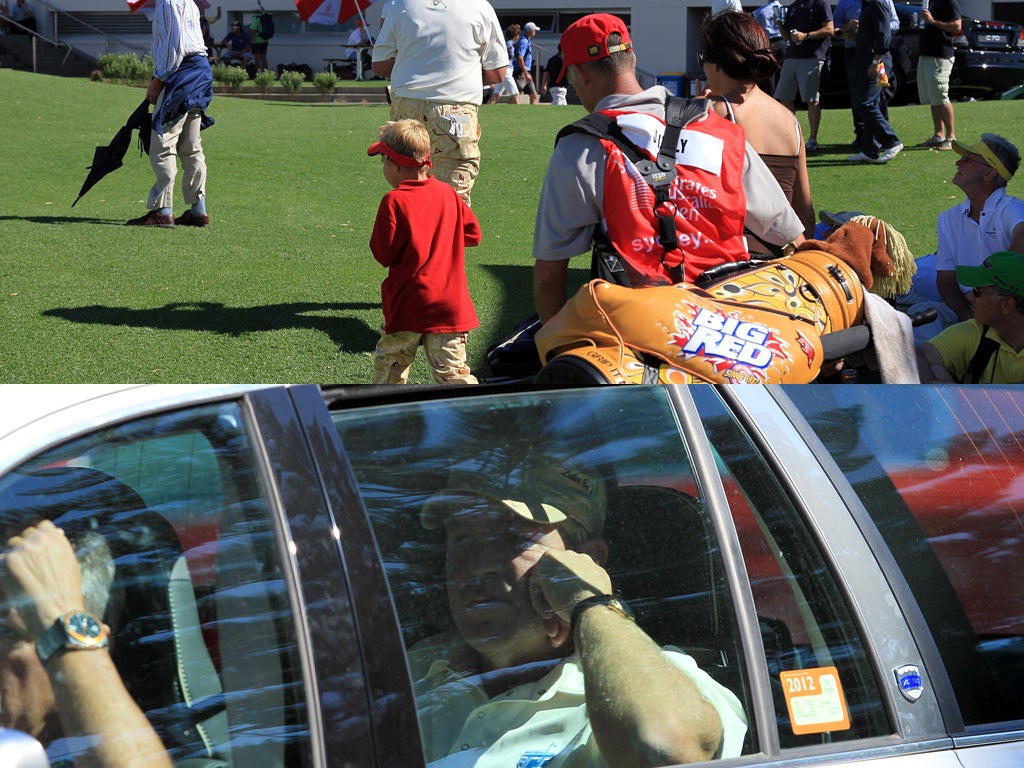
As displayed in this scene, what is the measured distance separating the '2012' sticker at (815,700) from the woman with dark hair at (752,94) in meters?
2.41

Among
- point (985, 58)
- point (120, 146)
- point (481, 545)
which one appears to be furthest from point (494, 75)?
point (985, 58)

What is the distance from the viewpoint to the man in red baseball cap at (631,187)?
367 cm

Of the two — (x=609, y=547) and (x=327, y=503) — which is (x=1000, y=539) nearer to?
(x=609, y=547)

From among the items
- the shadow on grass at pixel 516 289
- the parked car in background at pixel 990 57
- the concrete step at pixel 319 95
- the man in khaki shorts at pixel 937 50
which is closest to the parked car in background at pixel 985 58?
the parked car in background at pixel 990 57

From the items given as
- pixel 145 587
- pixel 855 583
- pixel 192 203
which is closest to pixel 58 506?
pixel 145 587

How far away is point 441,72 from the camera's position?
22.4ft

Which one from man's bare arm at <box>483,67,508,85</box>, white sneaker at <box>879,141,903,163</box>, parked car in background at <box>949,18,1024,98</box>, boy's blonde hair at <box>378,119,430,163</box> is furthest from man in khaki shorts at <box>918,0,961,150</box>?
boy's blonde hair at <box>378,119,430,163</box>

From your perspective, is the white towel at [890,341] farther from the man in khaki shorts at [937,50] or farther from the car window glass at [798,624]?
the man in khaki shorts at [937,50]

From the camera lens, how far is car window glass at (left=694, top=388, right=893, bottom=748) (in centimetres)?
193

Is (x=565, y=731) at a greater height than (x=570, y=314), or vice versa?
(x=570, y=314)

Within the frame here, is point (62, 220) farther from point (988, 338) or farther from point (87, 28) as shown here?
point (87, 28)

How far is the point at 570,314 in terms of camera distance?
127 inches

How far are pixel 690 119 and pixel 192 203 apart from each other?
669 centimetres

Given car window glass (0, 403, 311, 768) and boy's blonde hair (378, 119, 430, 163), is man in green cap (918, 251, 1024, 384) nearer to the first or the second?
boy's blonde hair (378, 119, 430, 163)
